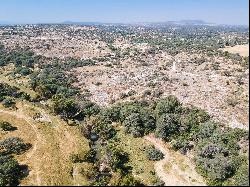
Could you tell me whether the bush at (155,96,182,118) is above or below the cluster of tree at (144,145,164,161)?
above

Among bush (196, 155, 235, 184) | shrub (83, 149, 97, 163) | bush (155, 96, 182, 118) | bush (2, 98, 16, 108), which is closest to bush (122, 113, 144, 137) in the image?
bush (155, 96, 182, 118)

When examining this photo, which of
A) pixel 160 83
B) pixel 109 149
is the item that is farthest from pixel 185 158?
pixel 160 83

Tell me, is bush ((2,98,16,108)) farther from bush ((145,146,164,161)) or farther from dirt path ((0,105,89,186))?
bush ((145,146,164,161))

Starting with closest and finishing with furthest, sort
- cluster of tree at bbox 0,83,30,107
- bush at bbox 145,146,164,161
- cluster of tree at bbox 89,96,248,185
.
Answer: cluster of tree at bbox 89,96,248,185 < bush at bbox 145,146,164,161 < cluster of tree at bbox 0,83,30,107

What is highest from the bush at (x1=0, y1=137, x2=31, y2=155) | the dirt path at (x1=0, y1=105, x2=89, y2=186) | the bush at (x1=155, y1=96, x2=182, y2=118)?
the bush at (x1=155, y1=96, x2=182, y2=118)

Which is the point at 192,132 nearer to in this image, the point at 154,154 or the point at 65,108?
the point at 154,154

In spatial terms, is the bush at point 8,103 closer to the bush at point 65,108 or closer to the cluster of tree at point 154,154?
the bush at point 65,108
